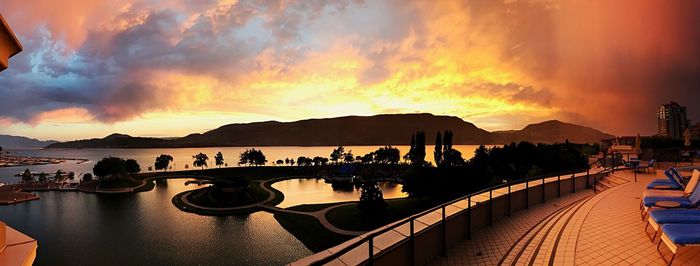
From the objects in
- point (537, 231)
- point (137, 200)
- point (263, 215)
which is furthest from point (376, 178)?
point (537, 231)

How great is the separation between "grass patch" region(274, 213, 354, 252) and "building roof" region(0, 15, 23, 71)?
26.1 meters

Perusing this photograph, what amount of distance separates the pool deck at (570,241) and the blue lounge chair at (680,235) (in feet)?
1.17

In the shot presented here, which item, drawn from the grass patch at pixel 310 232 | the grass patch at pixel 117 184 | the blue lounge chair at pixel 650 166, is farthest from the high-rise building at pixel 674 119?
the grass patch at pixel 117 184

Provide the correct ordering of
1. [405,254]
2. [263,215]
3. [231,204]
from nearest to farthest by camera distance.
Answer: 1. [405,254]
2. [263,215]
3. [231,204]

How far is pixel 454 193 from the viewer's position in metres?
32.2

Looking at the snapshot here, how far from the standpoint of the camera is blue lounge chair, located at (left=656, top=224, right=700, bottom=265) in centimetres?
490

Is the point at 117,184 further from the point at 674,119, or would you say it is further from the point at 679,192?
the point at 674,119

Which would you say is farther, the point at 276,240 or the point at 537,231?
the point at 276,240

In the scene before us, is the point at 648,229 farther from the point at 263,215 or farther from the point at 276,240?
the point at 263,215

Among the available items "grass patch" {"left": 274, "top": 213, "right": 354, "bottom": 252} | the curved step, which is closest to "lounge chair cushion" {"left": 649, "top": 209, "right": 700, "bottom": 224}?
the curved step

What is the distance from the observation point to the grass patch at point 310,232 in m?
27.6

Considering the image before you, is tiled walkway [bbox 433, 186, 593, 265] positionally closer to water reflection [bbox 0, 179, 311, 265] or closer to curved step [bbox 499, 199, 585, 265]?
curved step [bbox 499, 199, 585, 265]

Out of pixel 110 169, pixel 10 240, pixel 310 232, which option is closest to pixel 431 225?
pixel 10 240

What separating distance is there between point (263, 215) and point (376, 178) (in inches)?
1691
